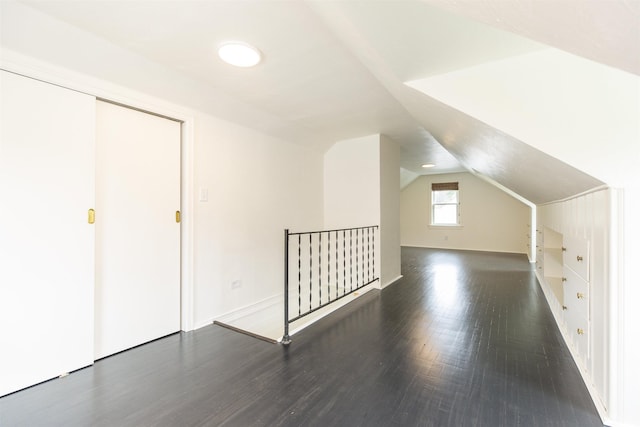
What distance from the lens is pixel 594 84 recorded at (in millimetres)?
1239

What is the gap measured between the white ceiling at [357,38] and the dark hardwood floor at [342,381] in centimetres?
124

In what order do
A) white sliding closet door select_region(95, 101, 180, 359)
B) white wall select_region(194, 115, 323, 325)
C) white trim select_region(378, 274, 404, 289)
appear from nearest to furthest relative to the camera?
1. white sliding closet door select_region(95, 101, 180, 359)
2. white wall select_region(194, 115, 323, 325)
3. white trim select_region(378, 274, 404, 289)

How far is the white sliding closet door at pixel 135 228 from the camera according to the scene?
193cm

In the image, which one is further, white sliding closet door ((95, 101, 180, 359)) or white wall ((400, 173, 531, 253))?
white wall ((400, 173, 531, 253))

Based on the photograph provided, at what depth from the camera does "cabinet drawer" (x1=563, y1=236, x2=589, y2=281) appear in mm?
1622

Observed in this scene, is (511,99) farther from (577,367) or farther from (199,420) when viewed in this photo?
(199,420)

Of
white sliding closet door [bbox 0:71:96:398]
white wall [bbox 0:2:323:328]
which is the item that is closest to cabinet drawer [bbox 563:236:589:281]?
white wall [bbox 0:2:323:328]

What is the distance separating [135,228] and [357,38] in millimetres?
2098

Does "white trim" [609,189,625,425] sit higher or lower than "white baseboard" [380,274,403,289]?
higher

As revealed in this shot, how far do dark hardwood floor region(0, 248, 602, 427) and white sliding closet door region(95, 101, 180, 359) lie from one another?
20 cm

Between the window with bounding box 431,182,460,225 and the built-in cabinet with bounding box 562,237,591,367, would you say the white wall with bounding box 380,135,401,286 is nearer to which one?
the built-in cabinet with bounding box 562,237,591,367

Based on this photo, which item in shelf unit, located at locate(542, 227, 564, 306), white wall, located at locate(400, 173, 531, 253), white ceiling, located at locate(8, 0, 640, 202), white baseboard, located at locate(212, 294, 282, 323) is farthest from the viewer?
white wall, located at locate(400, 173, 531, 253)

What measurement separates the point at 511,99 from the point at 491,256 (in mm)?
5959

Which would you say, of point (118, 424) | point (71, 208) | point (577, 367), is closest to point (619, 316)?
point (577, 367)
